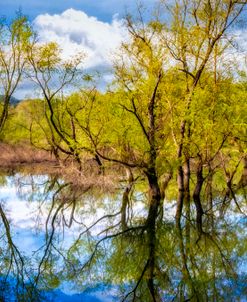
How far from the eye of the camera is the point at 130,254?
14492 millimetres

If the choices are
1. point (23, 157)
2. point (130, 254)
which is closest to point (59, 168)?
point (23, 157)

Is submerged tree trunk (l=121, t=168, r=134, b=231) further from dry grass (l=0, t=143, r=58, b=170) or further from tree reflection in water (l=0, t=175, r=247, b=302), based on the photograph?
dry grass (l=0, t=143, r=58, b=170)

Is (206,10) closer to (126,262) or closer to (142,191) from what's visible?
(142,191)

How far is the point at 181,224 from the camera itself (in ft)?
61.3

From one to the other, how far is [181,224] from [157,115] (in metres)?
9.14

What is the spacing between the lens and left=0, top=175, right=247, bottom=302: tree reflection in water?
11242 millimetres

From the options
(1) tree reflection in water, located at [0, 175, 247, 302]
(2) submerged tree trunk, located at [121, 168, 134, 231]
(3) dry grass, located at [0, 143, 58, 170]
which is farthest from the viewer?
(3) dry grass, located at [0, 143, 58, 170]

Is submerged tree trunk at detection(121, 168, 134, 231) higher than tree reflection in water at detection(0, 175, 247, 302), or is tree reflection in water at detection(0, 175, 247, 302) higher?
submerged tree trunk at detection(121, 168, 134, 231)

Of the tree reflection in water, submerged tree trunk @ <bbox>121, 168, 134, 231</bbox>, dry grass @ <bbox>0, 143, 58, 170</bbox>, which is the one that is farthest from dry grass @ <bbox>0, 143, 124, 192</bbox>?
the tree reflection in water

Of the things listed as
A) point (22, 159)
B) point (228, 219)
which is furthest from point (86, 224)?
point (22, 159)

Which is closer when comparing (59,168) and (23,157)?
(59,168)

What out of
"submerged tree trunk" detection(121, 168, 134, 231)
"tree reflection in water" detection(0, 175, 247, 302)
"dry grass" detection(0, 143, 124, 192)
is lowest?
"tree reflection in water" detection(0, 175, 247, 302)

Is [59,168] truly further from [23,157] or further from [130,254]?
[130,254]

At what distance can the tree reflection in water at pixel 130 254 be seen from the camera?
1124cm
